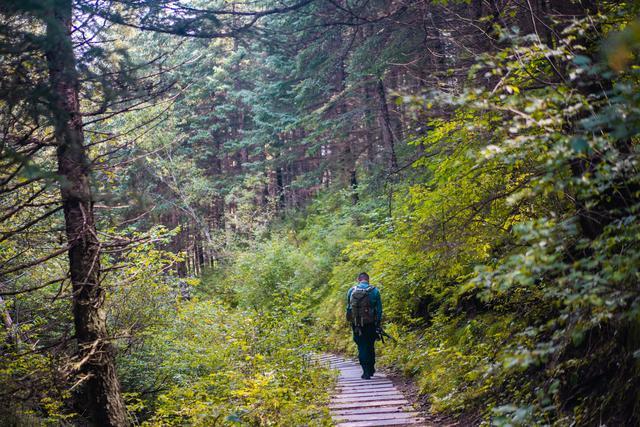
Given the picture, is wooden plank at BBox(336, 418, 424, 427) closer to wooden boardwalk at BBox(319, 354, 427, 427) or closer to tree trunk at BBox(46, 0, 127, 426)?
wooden boardwalk at BBox(319, 354, 427, 427)

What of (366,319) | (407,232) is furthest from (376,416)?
(407,232)

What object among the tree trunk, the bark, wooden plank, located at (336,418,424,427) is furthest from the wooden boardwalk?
the bark

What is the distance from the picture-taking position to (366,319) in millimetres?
9328

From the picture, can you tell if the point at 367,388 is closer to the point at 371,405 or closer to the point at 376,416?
the point at 371,405

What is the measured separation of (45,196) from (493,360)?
19.1 ft

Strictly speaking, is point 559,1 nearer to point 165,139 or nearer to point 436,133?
point 436,133

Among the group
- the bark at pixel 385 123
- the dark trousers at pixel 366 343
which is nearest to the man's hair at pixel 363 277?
the dark trousers at pixel 366 343

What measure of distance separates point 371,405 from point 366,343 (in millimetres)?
2404

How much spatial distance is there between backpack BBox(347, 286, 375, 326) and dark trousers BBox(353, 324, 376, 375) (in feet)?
0.40

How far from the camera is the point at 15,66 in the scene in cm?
519

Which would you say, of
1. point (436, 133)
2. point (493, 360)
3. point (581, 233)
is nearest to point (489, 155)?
point (581, 233)

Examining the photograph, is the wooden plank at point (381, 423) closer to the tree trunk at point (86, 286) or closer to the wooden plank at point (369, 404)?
the wooden plank at point (369, 404)

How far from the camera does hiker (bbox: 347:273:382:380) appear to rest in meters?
9.35

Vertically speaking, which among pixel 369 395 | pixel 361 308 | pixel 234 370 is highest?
pixel 361 308
